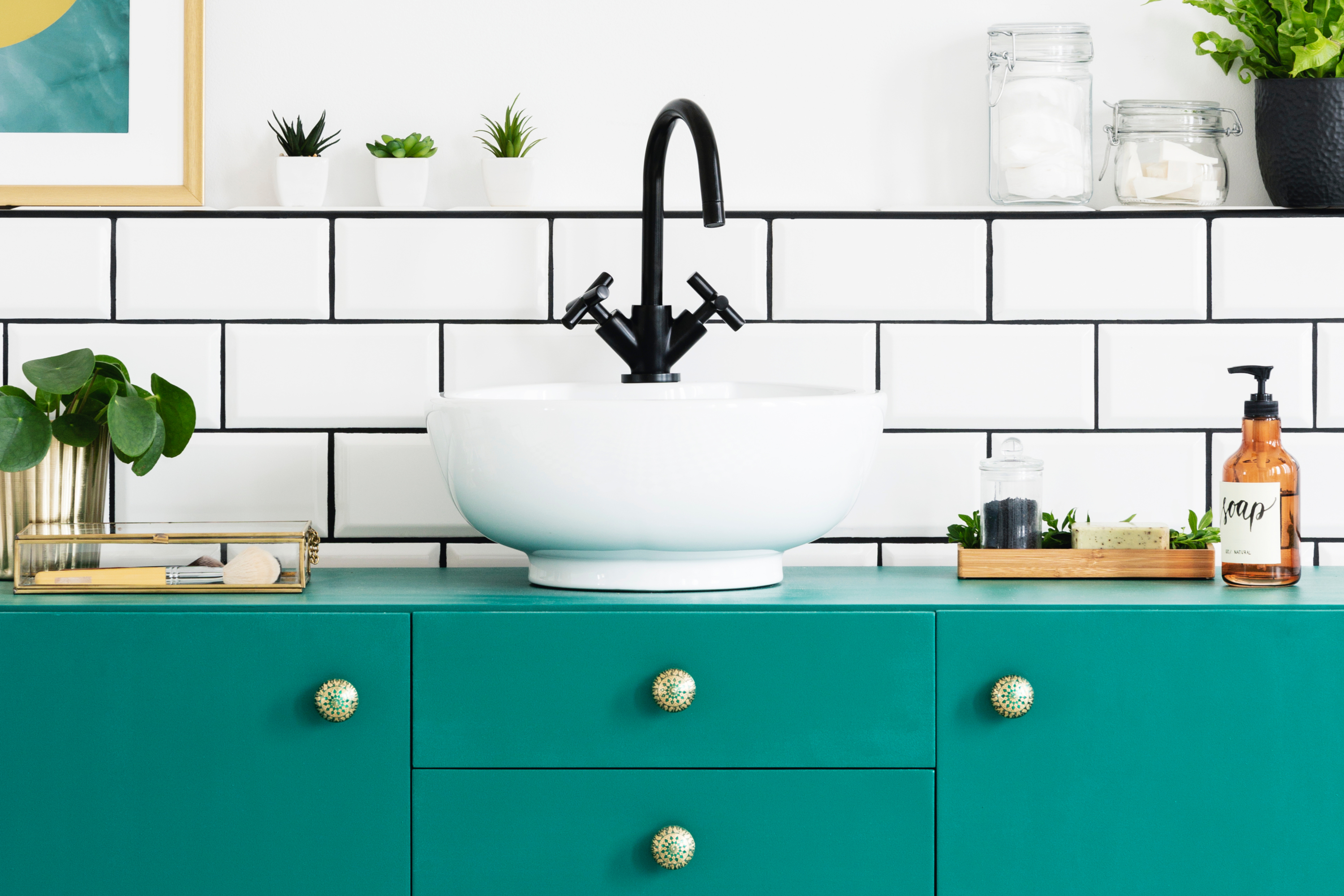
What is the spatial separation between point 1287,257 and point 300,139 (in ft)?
3.86

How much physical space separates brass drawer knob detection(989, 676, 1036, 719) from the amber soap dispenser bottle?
0.29 metres

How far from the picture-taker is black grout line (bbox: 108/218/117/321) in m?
1.32

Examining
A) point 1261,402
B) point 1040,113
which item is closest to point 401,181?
point 1040,113

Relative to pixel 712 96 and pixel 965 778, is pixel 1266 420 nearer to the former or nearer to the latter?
pixel 965 778

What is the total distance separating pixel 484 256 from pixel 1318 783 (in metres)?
1.01

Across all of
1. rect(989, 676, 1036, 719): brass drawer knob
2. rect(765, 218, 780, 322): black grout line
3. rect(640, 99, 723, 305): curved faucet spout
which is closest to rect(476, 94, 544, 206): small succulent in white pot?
rect(640, 99, 723, 305): curved faucet spout

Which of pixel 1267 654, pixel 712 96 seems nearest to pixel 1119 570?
pixel 1267 654

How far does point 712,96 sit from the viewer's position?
136 cm

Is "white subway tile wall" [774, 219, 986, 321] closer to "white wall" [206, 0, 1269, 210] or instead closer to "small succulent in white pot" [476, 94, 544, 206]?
"white wall" [206, 0, 1269, 210]

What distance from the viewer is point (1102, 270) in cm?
132

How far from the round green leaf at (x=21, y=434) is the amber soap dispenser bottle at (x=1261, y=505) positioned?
3.77 feet

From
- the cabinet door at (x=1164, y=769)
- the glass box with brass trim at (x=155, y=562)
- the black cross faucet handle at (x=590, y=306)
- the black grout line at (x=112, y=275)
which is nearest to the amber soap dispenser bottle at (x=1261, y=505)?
the cabinet door at (x=1164, y=769)

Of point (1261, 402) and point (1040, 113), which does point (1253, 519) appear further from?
point (1040, 113)

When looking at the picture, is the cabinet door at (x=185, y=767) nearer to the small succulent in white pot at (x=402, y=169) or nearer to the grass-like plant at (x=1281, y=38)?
the small succulent in white pot at (x=402, y=169)
